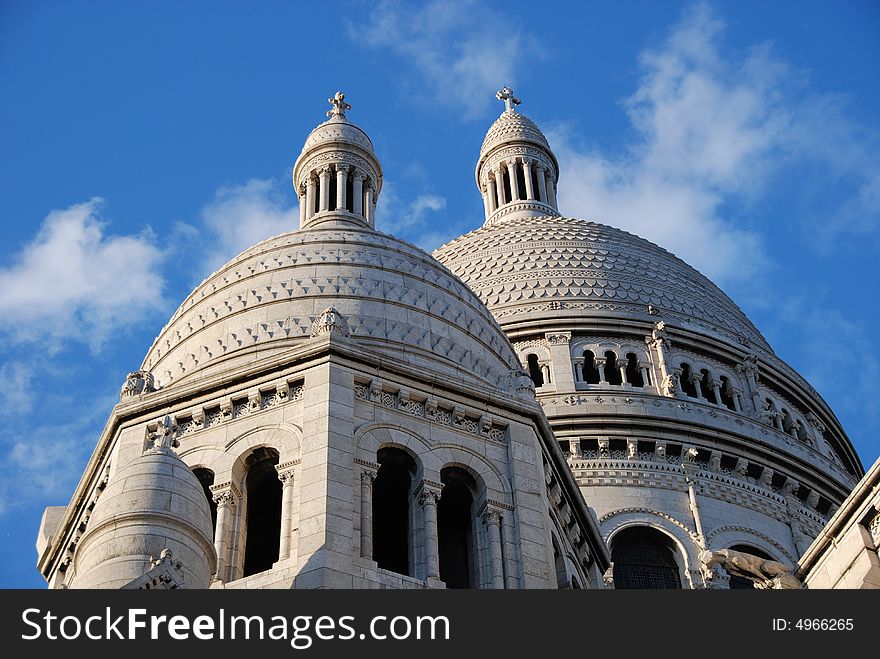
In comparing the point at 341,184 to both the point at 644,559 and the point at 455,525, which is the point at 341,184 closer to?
the point at 644,559

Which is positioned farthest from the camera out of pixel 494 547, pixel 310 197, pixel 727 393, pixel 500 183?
pixel 500 183

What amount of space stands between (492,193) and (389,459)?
33.4m

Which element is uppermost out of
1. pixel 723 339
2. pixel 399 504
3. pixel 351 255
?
pixel 723 339

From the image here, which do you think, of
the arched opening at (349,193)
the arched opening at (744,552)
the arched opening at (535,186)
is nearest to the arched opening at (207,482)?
the arched opening at (349,193)

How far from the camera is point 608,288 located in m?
47.7

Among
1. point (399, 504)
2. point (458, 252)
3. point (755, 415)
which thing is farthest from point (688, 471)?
point (399, 504)

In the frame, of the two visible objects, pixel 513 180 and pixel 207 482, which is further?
pixel 513 180

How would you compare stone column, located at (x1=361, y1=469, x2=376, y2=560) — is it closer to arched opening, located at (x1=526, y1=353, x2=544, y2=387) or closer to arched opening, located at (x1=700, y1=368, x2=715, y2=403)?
arched opening, located at (x1=526, y1=353, x2=544, y2=387)

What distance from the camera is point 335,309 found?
92.9ft

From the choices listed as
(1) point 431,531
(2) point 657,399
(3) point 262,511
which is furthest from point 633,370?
(1) point 431,531

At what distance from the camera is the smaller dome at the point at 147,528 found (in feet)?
70.9

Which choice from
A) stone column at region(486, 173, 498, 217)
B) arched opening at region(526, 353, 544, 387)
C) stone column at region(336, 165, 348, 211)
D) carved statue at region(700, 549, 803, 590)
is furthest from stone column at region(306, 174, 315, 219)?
stone column at region(486, 173, 498, 217)
